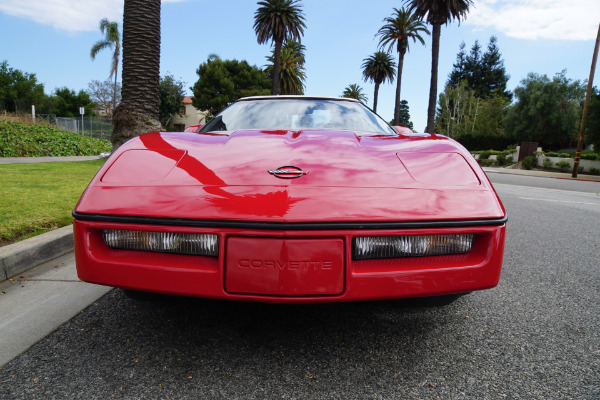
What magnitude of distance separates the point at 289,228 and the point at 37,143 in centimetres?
1554

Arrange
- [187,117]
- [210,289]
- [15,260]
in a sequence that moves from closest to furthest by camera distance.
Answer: [210,289], [15,260], [187,117]

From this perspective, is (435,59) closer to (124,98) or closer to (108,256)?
(124,98)

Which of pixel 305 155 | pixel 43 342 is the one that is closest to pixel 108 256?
pixel 43 342

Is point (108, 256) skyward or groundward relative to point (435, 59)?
groundward

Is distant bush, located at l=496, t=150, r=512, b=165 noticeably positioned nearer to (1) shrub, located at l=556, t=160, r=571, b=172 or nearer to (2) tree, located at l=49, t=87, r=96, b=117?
(1) shrub, located at l=556, t=160, r=571, b=172

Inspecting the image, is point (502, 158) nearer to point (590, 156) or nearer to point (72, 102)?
point (590, 156)

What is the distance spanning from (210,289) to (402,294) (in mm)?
688

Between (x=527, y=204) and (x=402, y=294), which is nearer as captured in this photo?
(x=402, y=294)

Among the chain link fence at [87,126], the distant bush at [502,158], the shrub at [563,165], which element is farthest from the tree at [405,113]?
the chain link fence at [87,126]

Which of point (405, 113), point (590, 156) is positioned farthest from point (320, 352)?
point (405, 113)

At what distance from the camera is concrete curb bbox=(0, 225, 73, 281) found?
2533mm

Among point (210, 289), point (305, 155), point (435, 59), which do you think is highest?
point (435, 59)

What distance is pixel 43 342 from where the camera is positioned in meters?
1.75

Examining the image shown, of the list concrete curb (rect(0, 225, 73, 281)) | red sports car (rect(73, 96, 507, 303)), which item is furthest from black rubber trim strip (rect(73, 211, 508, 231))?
concrete curb (rect(0, 225, 73, 281))
